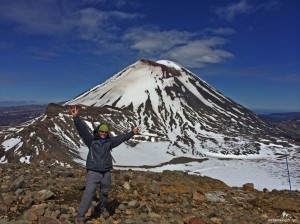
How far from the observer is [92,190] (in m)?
11.4

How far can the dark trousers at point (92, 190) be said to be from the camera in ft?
36.7

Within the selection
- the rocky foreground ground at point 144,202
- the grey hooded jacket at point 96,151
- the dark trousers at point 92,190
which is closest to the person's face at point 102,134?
the grey hooded jacket at point 96,151

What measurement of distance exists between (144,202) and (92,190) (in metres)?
3.30

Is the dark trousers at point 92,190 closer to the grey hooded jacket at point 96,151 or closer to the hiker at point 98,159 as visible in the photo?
the hiker at point 98,159

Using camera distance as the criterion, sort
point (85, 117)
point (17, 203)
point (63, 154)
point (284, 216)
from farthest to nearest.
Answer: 1. point (85, 117)
2. point (63, 154)
3. point (284, 216)
4. point (17, 203)

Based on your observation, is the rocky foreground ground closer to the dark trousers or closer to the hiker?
the dark trousers

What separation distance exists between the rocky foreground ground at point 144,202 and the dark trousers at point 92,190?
47 centimetres

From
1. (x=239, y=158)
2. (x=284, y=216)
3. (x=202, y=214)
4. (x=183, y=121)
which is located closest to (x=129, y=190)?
(x=202, y=214)

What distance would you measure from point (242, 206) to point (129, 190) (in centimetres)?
479

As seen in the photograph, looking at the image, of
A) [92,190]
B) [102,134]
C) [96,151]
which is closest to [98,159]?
[96,151]

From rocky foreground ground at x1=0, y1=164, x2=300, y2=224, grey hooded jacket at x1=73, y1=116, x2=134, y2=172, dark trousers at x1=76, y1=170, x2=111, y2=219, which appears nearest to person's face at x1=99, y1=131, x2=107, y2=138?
grey hooded jacket at x1=73, y1=116, x2=134, y2=172

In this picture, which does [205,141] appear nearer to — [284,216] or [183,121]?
[183,121]

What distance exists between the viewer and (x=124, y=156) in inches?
4926

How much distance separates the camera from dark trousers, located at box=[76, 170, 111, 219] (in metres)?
11.2
